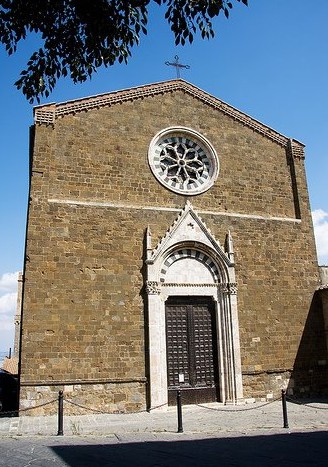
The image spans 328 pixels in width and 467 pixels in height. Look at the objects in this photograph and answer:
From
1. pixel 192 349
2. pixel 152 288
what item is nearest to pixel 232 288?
pixel 192 349

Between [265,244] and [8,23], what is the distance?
1152cm

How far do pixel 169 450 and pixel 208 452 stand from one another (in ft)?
2.25

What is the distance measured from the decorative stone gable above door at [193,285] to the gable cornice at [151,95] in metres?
4.38

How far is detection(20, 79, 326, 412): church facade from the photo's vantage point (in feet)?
40.2

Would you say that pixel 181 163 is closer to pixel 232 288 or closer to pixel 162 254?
pixel 162 254

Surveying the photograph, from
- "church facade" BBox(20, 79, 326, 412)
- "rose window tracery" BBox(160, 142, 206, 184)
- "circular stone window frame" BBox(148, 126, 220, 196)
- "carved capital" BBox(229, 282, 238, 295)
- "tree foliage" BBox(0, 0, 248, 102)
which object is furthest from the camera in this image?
"rose window tracery" BBox(160, 142, 206, 184)

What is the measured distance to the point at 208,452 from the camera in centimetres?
737

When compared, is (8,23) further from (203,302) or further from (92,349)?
(203,302)

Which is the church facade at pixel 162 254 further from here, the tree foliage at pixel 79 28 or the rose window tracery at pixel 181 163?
the tree foliage at pixel 79 28

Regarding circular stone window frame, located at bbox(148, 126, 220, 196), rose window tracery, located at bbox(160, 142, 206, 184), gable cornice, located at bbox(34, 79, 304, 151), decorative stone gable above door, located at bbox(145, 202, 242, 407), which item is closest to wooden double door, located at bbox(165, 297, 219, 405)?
decorative stone gable above door, located at bbox(145, 202, 242, 407)

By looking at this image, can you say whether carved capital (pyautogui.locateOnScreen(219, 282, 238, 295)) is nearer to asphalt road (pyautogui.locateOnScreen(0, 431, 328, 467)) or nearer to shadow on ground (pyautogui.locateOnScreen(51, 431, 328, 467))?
asphalt road (pyautogui.locateOnScreen(0, 431, 328, 467))

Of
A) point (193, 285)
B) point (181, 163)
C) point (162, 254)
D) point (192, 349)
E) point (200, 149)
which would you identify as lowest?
point (192, 349)

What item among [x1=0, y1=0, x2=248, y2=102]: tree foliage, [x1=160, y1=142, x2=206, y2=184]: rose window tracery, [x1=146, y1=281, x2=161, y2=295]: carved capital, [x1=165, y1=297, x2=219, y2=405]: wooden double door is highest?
[x1=160, y1=142, x2=206, y2=184]: rose window tracery

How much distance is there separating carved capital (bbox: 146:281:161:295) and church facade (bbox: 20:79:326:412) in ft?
0.15
